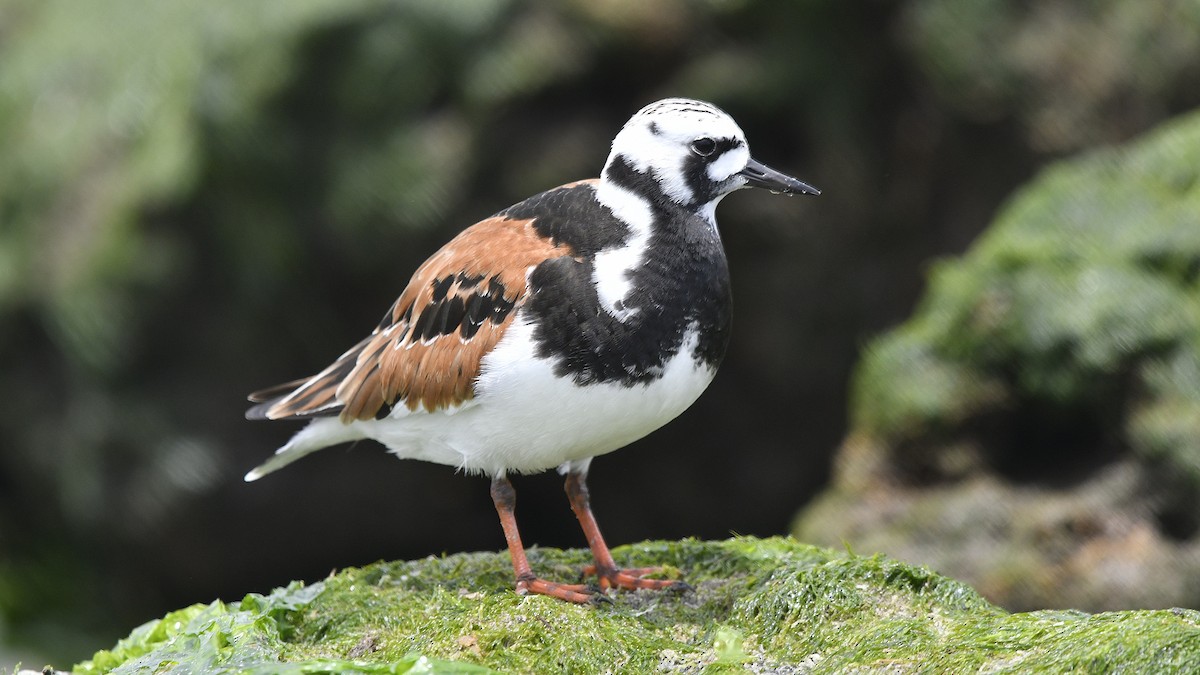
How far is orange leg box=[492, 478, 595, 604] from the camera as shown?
5.98 meters

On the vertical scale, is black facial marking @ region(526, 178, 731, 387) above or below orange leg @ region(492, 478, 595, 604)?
above

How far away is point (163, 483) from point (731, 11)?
6.72 meters

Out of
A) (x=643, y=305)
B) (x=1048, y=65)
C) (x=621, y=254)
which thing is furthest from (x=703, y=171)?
(x=1048, y=65)

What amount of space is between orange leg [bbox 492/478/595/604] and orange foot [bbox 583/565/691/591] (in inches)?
7.1

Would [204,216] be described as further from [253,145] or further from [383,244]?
[383,244]

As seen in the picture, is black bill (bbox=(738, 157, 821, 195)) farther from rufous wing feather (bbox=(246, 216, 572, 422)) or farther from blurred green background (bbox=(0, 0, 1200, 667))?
blurred green background (bbox=(0, 0, 1200, 667))

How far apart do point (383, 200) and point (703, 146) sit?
636cm

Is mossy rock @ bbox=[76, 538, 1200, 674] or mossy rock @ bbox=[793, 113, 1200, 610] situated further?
mossy rock @ bbox=[793, 113, 1200, 610]

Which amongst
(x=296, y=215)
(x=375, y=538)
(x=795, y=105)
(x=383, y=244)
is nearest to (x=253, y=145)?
(x=296, y=215)

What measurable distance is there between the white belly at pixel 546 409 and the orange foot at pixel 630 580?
64 centimetres

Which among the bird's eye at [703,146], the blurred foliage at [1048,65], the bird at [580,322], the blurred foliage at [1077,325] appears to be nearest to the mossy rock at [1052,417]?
the blurred foliage at [1077,325]

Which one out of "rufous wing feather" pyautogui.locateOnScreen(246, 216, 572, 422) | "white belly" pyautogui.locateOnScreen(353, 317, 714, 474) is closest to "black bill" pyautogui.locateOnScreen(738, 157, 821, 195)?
"white belly" pyautogui.locateOnScreen(353, 317, 714, 474)

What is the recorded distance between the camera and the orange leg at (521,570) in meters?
5.98

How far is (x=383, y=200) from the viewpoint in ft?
38.5
